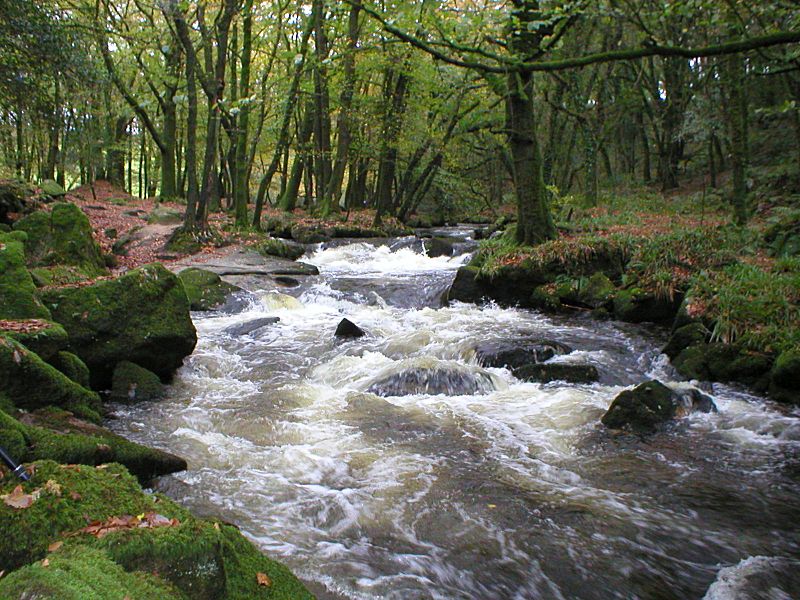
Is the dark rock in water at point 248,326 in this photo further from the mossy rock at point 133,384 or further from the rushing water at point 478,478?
the mossy rock at point 133,384

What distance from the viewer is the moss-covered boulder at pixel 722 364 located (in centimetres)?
741

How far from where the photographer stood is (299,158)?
2862 centimetres

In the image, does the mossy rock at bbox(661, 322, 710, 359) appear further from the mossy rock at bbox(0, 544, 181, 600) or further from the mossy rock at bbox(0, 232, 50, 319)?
the mossy rock at bbox(0, 232, 50, 319)

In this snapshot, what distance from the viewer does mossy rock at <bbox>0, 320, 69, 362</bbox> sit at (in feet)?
17.9

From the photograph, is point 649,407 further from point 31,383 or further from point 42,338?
point 42,338

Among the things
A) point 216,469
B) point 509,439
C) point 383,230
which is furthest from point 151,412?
point 383,230

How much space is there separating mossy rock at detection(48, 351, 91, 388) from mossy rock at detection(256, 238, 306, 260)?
37.2 feet

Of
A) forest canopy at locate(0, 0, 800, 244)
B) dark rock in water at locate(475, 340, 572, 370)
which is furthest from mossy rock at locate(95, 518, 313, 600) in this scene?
dark rock in water at locate(475, 340, 572, 370)

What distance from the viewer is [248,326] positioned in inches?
411

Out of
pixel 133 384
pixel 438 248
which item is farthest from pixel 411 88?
pixel 133 384

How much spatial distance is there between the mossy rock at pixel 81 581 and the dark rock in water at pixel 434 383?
205 inches

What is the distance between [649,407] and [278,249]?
13.7m

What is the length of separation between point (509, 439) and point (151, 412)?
13.6ft

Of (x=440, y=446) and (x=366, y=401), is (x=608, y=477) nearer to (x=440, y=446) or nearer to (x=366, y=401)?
(x=440, y=446)
